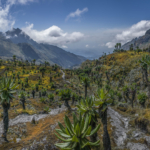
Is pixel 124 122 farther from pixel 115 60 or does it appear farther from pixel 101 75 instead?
pixel 115 60

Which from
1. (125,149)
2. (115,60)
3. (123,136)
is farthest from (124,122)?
(115,60)

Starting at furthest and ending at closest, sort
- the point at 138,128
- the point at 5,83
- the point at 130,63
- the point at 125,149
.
Result: the point at 130,63, the point at 138,128, the point at 5,83, the point at 125,149

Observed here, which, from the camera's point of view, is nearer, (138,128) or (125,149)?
(125,149)

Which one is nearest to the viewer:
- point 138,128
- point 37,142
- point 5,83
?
point 37,142

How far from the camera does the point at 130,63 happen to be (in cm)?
13000

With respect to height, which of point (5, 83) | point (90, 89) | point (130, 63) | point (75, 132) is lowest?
point (90, 89)

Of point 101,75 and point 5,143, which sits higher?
point 101,75

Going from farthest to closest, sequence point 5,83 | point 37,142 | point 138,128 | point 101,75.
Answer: point 101,75 → point 138,128 → point 5,83 → point 37,142

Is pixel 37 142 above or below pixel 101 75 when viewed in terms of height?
below

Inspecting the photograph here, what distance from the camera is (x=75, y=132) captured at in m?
6.76

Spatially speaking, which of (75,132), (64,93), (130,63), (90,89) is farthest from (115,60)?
(75,132)

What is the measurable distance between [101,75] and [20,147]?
137m

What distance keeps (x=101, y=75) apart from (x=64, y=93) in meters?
116

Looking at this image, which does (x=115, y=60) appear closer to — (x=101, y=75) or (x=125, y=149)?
(x=101, y=75)
